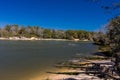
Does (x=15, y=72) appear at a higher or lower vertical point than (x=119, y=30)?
lower

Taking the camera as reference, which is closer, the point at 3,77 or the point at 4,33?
the point at 3,77

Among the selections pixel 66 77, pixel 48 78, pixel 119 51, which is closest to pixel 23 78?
pixel 48 78

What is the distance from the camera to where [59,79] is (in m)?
23.7

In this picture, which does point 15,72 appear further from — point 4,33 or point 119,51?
point 4,33

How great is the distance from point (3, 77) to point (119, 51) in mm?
15768

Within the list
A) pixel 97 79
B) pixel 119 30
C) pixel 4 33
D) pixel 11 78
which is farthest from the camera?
pixel 4 33

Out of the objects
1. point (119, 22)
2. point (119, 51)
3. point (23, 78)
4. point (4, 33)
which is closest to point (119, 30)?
point (119, 22)

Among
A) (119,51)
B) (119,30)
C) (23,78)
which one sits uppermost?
(119,30)

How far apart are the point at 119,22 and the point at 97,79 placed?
1024cm

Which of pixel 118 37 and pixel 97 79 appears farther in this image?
pixel 97 79

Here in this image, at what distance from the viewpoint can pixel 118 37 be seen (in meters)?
13.4

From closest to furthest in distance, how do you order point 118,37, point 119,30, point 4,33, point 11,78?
1. point 119,30
2. point 118,37
3. point 11,78
4. point 4,33

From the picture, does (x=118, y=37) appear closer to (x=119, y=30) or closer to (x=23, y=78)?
(x=119, y=30)

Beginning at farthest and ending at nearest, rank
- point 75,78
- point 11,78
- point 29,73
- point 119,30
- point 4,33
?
1. point 4,33
2. point 29,73
3. point 11,78
4. point 75,78
5. point 119,30
